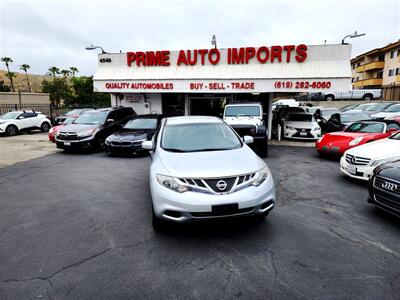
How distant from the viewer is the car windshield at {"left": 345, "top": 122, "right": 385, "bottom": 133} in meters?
8.24

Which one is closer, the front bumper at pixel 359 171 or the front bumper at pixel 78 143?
the front bumper at pixel 359 171

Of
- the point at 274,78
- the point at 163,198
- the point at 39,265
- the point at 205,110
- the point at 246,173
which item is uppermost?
the point at 274,78

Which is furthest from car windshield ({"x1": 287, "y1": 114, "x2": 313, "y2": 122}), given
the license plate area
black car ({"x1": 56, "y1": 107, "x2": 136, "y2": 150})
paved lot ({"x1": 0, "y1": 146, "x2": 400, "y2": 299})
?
the license plate area

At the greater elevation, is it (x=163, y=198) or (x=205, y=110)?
(x=205, y=110)

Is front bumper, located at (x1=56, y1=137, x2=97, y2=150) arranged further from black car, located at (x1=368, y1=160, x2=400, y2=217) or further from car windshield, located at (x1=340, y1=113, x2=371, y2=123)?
car windshield, located at (x1=340, y1=113, x2=371, y2=123)

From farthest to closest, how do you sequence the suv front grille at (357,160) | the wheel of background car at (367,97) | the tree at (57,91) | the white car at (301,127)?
the tree at (57,91) → the wheel of background car at (367,97) → the white car at (301,127) → the suv front grille at (357,160)

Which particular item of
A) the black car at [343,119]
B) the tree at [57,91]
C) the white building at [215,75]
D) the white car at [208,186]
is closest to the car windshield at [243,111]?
the white building at [215,75]

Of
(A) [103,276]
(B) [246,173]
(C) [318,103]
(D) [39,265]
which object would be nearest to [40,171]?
(D) [39,265]

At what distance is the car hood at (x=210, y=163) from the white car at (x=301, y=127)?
389 inches

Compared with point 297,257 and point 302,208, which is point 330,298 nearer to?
point 297,257

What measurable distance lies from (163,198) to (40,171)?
6201 millimetres

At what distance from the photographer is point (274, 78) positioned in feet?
43.1

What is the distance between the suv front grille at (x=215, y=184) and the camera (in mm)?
3299

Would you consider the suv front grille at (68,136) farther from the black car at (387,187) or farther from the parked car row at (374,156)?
the black car at (387,187)
